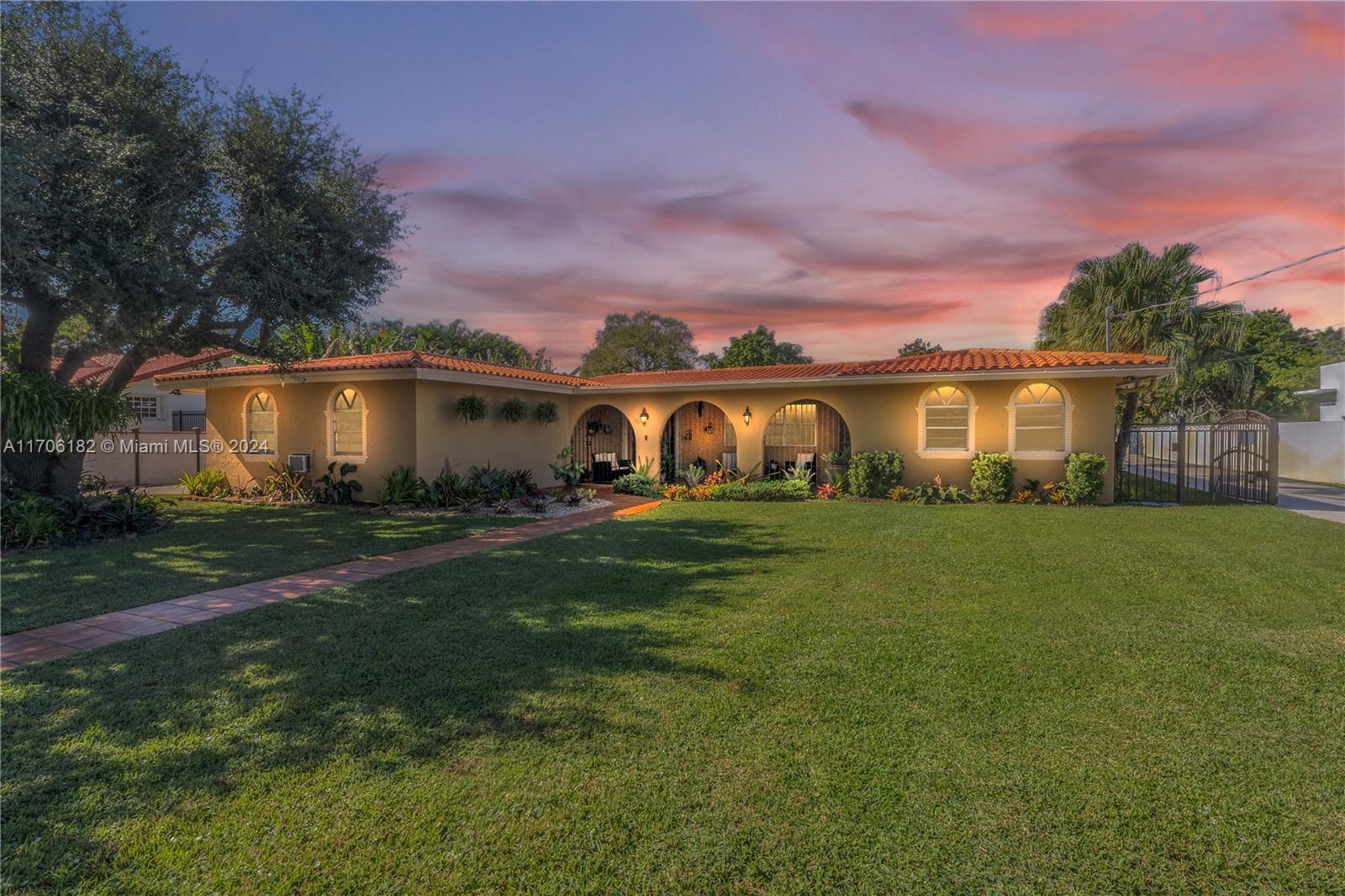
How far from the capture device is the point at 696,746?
3.31 m

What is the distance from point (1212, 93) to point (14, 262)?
1707 centimetres

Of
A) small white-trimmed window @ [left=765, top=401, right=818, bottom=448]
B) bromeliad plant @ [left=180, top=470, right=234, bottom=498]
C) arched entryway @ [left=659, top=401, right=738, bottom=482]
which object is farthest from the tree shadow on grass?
arched entryway @ [left=659, top=401, right=738, bottom=482]

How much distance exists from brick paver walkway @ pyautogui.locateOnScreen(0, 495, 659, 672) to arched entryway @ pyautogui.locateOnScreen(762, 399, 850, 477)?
9.56 metres

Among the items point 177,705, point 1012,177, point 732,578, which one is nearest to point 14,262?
point 177,705

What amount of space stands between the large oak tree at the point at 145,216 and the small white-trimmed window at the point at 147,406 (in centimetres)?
1118

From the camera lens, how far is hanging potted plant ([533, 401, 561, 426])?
1579cm

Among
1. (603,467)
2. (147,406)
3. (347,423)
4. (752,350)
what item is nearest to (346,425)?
(347,423)

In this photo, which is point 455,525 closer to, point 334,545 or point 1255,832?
point 334,545

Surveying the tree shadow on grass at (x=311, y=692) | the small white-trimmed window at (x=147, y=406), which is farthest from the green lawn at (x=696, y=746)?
the small white-trimmed window at (x=147, y=406)

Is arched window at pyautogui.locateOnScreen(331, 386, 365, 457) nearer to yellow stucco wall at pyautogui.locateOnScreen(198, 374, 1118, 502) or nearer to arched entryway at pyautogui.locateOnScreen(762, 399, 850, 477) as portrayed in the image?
yellow stucco wall at pyautogui.locateOnScreen(198, 374, 1118, 502)

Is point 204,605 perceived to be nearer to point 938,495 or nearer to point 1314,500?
point 938,495

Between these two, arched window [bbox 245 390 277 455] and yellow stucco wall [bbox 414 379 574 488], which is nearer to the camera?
yellow stucco wall [bbox 414 379 574 488]

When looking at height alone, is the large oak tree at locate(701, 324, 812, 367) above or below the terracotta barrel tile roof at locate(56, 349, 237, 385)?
above

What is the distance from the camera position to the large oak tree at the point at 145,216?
7.79m
